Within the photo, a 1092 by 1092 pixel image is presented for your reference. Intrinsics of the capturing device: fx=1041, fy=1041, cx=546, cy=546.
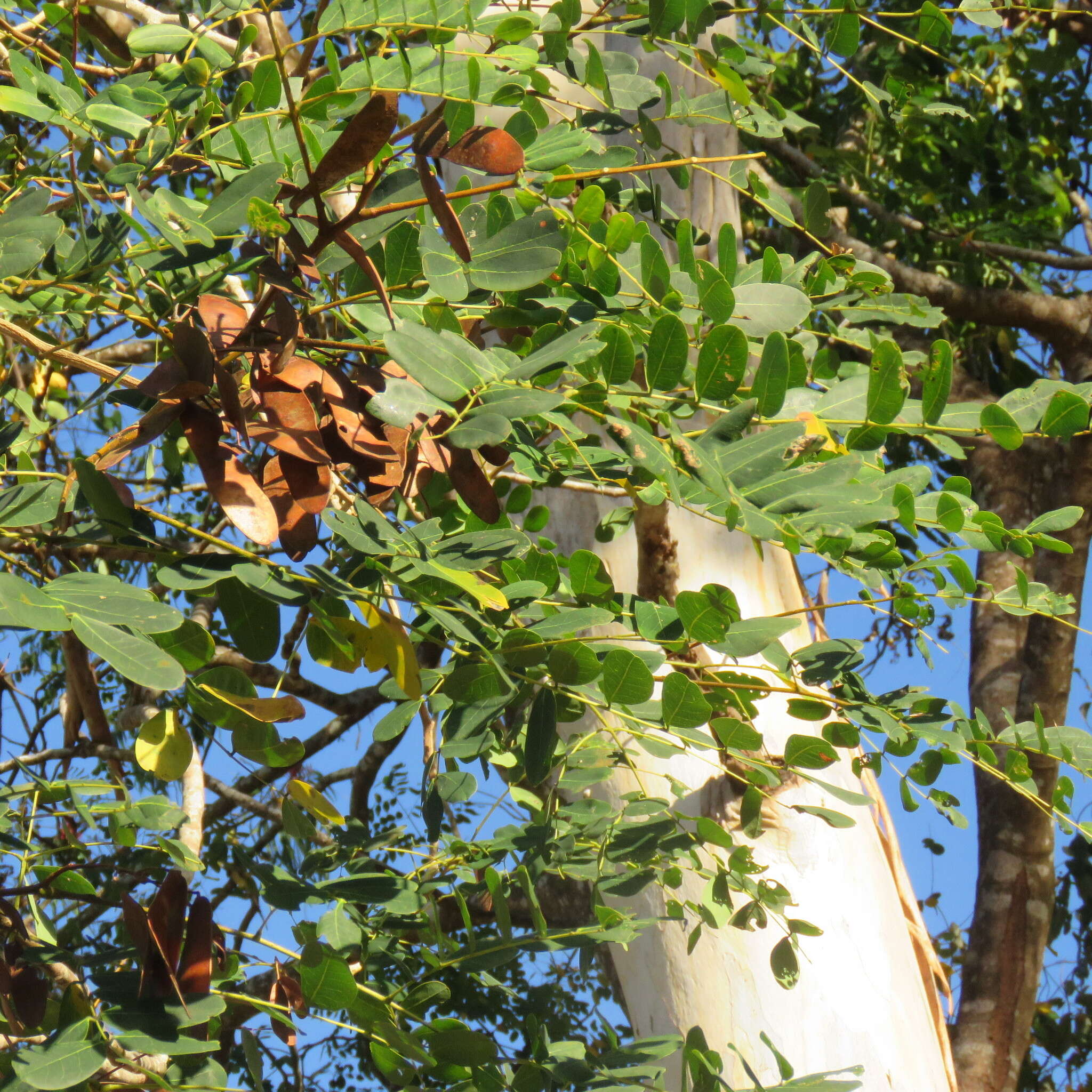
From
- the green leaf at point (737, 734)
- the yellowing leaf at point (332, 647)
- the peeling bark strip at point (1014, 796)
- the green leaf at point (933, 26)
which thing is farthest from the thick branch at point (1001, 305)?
the yellowing leaf at point (332, 647)

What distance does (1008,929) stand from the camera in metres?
2.42

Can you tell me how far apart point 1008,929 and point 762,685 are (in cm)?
201

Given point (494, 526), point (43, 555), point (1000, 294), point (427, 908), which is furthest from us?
point (1000, 294)

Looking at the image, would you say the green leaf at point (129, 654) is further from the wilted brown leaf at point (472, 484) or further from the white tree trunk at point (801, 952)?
the white tree trunk at point (801, 952)

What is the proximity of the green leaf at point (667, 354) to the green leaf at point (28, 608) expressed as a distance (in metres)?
0.39

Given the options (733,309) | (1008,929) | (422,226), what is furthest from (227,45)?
(1008,929)

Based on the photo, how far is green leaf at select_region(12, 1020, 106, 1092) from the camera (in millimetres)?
663

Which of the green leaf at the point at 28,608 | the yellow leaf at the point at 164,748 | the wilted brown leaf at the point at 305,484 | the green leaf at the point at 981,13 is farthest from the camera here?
the green leaf at the point at 981,13

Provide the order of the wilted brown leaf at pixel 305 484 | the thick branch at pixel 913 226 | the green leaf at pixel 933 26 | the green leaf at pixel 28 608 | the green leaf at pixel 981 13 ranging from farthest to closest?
1. the thick branch at pixel 913 226
2. the green leaf at pixel 981 13
3. the green leaf at pixel 933 26
4. the wilted brown leaf at pixel 305 484
5. the green leaf at pixel 28 608

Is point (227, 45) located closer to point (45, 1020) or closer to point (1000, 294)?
point (45, 1020)

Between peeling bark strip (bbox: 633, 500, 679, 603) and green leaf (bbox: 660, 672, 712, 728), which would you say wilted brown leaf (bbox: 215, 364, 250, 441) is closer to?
green leaf (bbox: 660, 672, 712, 728)

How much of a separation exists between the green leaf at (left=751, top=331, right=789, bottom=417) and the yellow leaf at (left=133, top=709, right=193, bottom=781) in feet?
1.53

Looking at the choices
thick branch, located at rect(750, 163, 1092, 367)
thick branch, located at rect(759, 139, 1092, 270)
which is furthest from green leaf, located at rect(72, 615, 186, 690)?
thick branch, located at rect(759, 139, 1092, 270)

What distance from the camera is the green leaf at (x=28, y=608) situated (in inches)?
19.9
